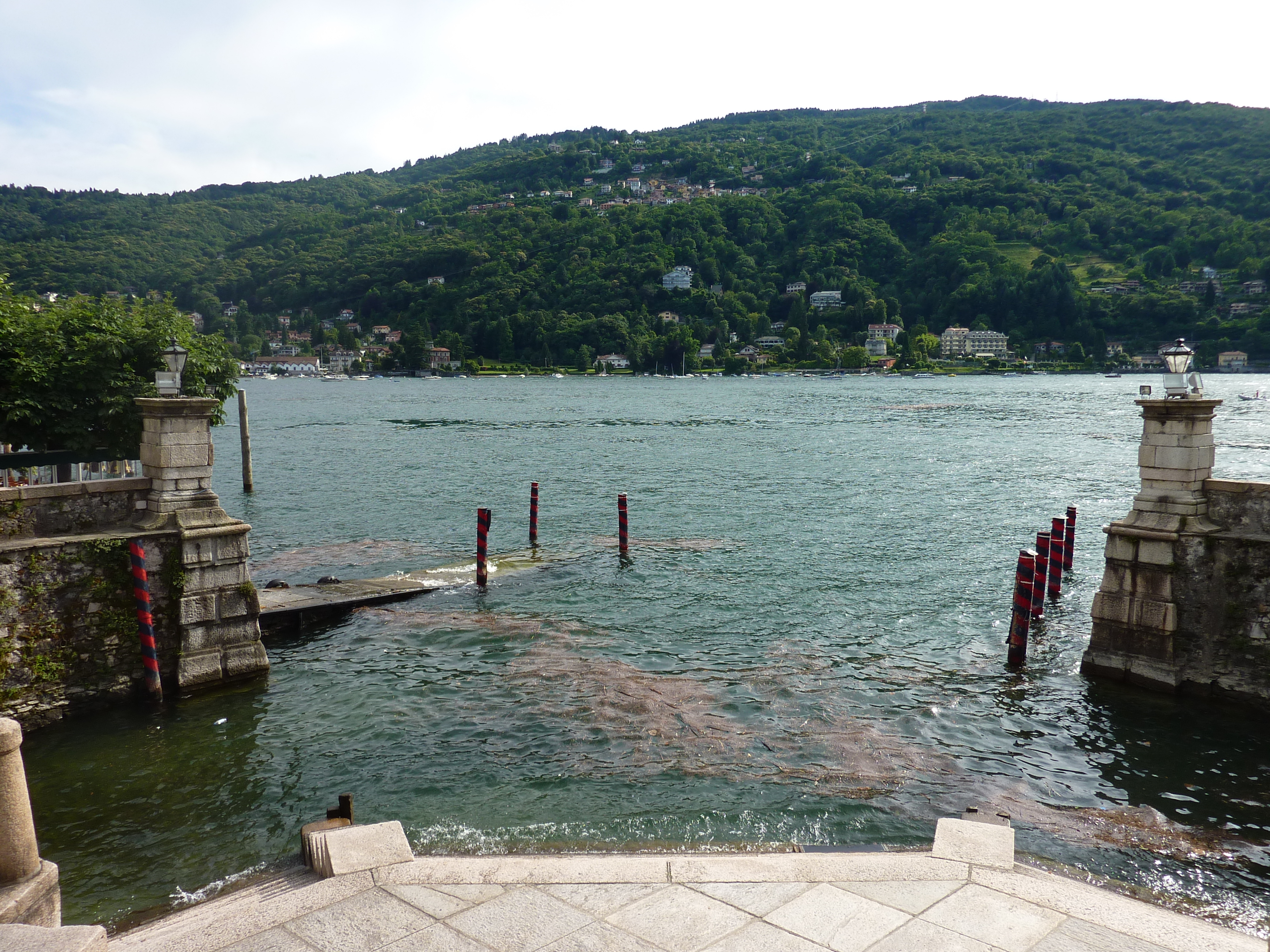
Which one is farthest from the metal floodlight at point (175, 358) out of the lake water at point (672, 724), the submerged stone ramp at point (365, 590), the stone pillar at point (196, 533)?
the submerged stone ramp at point (365, 590)

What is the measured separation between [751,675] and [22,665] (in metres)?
11.4

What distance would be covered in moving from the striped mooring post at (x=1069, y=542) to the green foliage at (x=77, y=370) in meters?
23.2

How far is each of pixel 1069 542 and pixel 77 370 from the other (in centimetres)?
2664

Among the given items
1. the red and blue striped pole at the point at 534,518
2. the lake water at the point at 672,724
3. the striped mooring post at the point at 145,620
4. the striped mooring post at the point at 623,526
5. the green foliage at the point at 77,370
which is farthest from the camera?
the red and blue striped pole at the point at 534,518

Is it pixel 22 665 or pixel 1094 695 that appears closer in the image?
pixel 22 665

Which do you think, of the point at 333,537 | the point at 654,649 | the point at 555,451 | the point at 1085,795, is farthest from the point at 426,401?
the point at 1085,795

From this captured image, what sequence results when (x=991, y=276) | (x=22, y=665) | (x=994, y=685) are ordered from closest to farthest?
(x=22, y=665) < (x=994, y=685) < (x=991, y=276)

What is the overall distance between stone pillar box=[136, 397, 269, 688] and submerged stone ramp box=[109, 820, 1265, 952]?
20.8 ft

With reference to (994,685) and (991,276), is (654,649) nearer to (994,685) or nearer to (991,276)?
(994,685)

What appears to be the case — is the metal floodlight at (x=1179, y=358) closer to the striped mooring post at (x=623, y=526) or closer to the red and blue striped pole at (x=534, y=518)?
the striped mooring post at (x=623, y=526)

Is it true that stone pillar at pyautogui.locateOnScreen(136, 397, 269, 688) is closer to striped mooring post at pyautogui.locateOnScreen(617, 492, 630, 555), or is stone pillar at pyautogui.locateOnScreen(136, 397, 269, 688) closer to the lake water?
the lake water

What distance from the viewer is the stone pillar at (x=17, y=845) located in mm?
5605

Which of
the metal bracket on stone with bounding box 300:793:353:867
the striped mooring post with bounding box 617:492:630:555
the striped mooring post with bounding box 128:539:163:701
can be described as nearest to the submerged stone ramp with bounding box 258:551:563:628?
the striped mooring post with bounding box 617:492:630:555

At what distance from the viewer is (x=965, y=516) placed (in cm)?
3244
